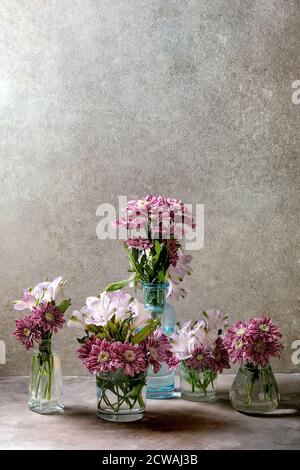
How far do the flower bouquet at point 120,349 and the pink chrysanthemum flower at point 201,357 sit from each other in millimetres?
110

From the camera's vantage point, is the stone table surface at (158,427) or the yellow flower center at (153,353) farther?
the yellow flower center at (153,353)

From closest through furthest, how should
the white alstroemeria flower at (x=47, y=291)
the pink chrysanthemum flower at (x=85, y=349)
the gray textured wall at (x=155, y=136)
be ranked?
the pink chrysanthemum flower at (x=85, y=349), the white alstroemeria flower at (x=47, y=291), the gray textured wall at (x=155, y=136)

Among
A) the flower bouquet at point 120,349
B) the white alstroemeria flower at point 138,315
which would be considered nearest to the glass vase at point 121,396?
the flower bouquet at point 120,349

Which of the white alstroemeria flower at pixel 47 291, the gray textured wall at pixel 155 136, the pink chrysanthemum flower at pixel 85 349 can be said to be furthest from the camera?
the gray textured wall at pixel 155 136

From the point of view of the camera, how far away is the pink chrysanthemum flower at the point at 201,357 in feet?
5.93

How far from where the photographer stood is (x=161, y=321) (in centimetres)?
189

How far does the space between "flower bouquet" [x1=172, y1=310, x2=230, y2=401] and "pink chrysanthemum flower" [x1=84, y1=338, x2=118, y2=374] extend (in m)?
0.24

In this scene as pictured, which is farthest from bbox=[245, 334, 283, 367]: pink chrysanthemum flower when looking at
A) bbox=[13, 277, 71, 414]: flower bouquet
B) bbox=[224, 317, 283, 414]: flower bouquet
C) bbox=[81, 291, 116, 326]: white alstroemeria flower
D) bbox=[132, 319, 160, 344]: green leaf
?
bbox=[13, 277, 71, 414]: flower bouquet

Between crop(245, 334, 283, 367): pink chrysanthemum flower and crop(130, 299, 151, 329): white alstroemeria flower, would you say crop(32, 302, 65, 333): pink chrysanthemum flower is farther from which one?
crop(245, 334, 283, 367): pink chrysanthemum flower

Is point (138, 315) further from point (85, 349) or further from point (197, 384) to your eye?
point (197, 384)

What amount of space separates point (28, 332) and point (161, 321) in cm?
35

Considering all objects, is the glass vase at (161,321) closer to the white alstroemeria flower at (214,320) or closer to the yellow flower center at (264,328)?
the white alstroemeria flower at (214,320)

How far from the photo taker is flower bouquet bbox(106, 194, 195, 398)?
181 cm

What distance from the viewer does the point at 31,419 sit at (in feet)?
5.71
